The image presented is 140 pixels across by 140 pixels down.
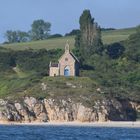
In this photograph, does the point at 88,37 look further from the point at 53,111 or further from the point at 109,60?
the point at 53,111

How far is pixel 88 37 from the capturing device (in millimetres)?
158500

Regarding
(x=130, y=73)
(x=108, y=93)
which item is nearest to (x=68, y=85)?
(x=108, y=93)

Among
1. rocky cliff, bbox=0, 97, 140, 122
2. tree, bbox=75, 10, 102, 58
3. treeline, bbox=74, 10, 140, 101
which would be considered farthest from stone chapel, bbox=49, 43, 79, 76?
tree, bbox=75, 10, 102, 58

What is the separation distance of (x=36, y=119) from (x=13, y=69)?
26.4 m

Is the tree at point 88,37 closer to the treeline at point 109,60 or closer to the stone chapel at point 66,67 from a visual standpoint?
the treeline at point 109,60

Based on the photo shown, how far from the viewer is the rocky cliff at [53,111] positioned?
11988cm

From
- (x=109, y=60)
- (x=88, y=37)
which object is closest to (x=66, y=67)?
(x=109, y=60)

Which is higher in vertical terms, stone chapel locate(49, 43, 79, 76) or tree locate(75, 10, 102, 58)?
tree locate(75, 10, 102, 58)

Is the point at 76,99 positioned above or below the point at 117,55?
below

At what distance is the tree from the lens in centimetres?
15638

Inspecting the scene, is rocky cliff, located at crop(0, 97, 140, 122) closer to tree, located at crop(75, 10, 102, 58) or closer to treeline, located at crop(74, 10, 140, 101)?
treeline, located at crop(74, 10, 140, 101)

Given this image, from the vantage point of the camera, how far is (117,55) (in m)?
160

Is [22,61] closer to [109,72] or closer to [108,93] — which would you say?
[109,72]

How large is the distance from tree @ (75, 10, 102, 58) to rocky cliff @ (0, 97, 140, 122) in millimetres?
33293
